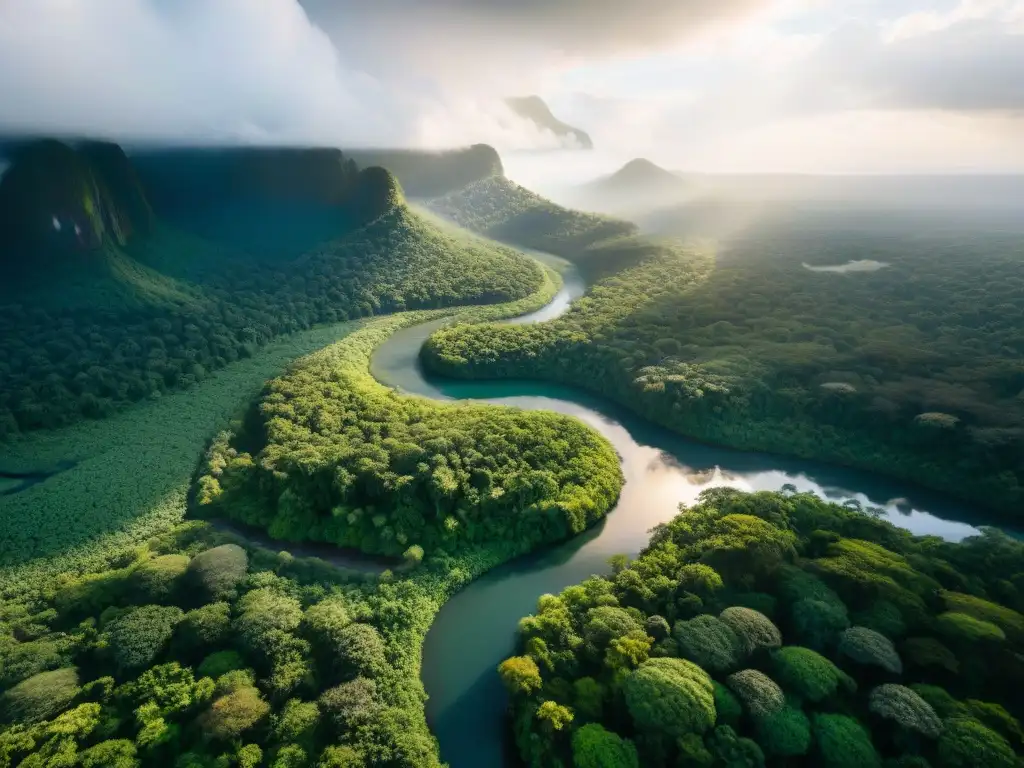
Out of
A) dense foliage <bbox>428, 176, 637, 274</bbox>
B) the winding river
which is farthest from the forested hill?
dense foliage <bbox>428, 176, 637, 274</bbox>

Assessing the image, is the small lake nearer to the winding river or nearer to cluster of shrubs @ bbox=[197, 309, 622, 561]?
the winding river

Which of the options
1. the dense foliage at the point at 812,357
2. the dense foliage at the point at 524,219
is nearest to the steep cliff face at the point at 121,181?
the dense foliage at the point at 812,357

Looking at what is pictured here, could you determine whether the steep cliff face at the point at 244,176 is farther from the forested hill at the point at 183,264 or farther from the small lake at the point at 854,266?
the small lake at the point at 854,266

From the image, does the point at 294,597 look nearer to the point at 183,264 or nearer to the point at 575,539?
the point at 575,539

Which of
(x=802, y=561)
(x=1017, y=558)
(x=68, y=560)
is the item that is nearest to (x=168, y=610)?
(x=68, y=560)

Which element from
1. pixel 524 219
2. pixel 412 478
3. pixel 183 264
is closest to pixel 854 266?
pixel 524 219

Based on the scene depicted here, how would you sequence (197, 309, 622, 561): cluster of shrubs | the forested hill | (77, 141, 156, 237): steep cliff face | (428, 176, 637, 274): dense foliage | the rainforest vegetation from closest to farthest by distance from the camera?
the rainforest vegetation → (197, 309, 622, 561): cluster of shrubs → the forested hill → (77, 141, 156, 237): steep cliff face → (428, 176, 637, 274): dense foliage

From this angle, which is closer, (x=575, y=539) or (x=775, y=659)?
(x=775, y=659)
